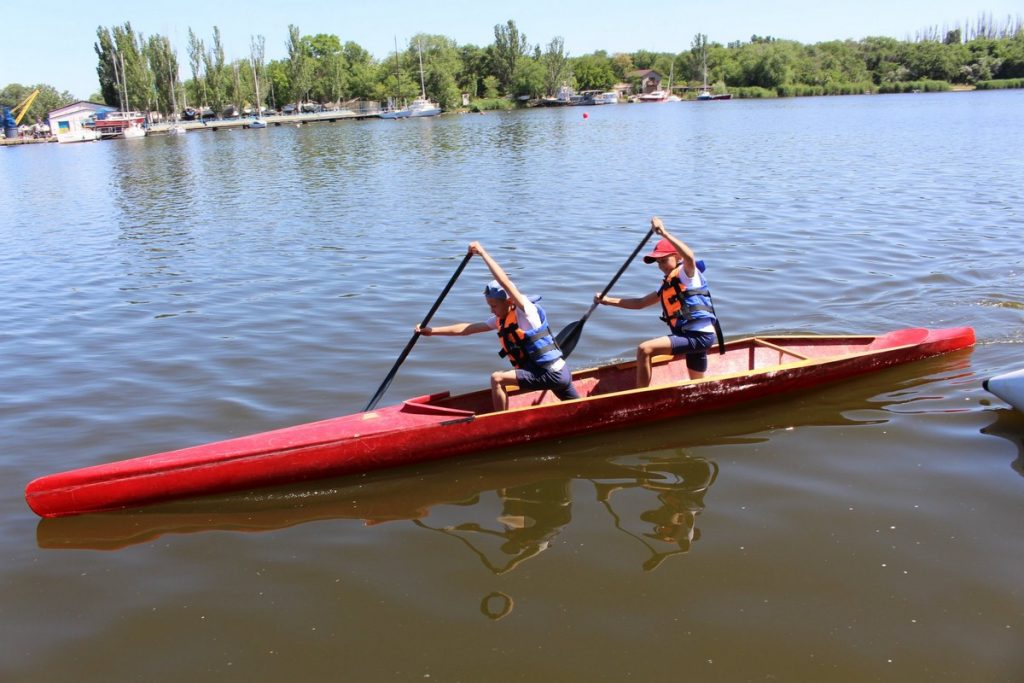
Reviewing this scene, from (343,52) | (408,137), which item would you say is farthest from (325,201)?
(343,52)

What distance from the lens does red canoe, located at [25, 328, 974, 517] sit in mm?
5883

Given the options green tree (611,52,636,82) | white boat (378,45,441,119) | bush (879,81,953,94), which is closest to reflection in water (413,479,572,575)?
white boat (378,45,441,119)

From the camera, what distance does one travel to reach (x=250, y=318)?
10.9 metres

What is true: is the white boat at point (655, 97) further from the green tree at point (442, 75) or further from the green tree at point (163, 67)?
the green tree at point (163, 67)

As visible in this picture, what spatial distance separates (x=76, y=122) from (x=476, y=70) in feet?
169

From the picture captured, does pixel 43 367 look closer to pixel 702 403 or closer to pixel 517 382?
pixel 517 382

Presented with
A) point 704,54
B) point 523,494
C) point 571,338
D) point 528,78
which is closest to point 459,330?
point 571,338

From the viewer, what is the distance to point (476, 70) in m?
109

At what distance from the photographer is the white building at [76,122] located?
7056 cm

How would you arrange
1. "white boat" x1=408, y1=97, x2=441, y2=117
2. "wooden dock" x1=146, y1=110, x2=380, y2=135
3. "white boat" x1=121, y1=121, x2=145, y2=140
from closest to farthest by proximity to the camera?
"white boat" x1=121, y1=121, x2=145, y2=140
"wooden dock" x1=146, y1=110, x2=380, y2=135
"white boat" x1=408, y1=97, x2=441, y2=117

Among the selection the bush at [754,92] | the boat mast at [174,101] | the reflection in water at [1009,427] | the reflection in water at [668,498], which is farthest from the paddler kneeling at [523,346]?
the bush at [754,92]

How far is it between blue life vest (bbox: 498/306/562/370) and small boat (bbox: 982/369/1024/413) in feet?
11.5

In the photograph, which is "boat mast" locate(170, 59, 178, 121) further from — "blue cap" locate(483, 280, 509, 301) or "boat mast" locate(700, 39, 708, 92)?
"blue cap" locate(483, 280, 509, 301)

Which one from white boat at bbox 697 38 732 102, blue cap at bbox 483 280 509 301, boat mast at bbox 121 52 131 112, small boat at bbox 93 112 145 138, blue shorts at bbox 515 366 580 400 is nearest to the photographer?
blue cap at bbox 483 280 509 301
